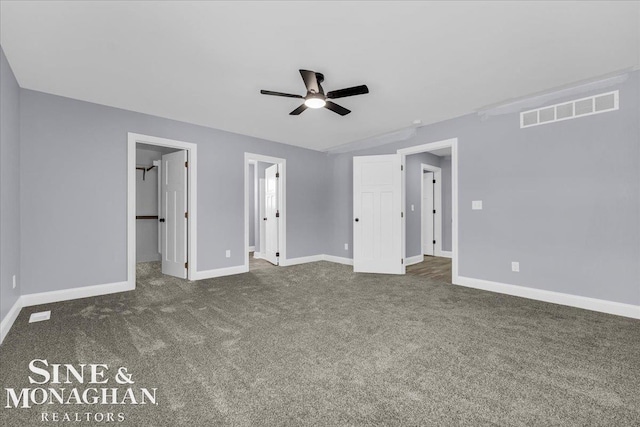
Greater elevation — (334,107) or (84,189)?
(334,107)

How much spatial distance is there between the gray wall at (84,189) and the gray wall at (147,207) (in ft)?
8.47

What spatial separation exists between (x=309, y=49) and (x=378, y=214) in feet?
10.8

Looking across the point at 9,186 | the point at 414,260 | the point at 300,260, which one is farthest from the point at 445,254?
the point at 9,186

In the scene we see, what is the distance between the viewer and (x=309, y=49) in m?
2.56

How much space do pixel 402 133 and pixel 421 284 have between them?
8.73 feet

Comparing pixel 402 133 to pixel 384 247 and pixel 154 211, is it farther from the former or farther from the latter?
pixel 154 211

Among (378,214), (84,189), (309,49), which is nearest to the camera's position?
(309,49)

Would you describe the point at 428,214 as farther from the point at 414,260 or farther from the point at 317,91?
the point at 317,91

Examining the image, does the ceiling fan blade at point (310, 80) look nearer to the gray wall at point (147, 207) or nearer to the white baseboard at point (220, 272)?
the white baseboard at point (220, 272)

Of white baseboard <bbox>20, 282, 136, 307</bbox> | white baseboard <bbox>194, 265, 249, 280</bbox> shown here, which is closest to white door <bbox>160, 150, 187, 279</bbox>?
white baseboard <bbox>194, 265, 249, 280</bbox>

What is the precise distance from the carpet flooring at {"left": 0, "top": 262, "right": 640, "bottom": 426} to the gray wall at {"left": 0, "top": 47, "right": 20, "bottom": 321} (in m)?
0.44

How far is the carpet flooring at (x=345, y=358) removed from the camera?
1552mm

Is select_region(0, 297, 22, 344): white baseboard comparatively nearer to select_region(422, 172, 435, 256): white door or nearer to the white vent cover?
the white vent cover

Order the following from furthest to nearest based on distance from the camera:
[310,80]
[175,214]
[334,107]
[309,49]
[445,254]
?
1. [445,254]
2. [175,214]
3. [334,107]
4. [310,80]
5. [309,49]
